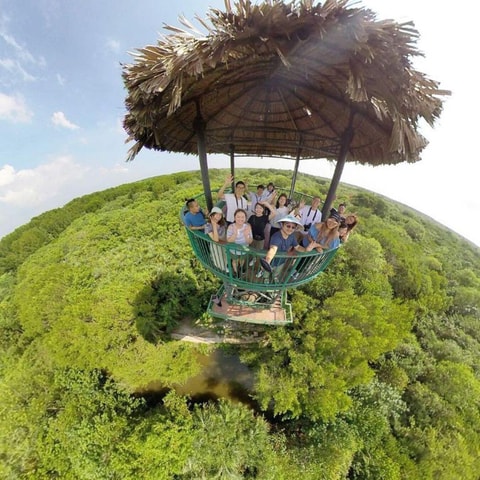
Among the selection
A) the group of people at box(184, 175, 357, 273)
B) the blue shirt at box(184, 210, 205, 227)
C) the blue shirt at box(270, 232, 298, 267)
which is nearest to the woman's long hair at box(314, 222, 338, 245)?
the group of people at box(184, 175, 357, 273)

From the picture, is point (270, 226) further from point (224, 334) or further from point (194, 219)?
point (224, 334)

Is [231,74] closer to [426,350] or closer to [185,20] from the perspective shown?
[185,20]

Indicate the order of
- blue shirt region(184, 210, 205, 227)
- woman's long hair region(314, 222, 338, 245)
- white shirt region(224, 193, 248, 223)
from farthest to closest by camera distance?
white shirt region(224, 193, 248, 223) → blue shirt region(184, 210, 205, 227) → woman's long hair region(314, 222, 338, 245)

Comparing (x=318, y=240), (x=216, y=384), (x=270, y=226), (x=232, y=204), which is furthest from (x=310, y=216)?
(x=216, y=384)

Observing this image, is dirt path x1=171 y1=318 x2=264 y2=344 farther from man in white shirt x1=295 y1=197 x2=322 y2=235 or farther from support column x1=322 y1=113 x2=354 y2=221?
support column x1=322 y1=113 x2=354 y2=221

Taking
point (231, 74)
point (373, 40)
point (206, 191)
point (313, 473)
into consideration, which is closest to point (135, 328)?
point (313, 473)

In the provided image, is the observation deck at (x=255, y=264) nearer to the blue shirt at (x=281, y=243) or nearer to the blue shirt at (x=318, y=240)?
the blue shirt at (x=281, y=243)
